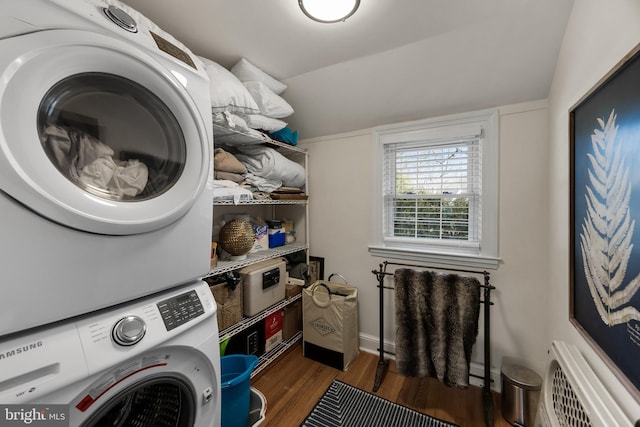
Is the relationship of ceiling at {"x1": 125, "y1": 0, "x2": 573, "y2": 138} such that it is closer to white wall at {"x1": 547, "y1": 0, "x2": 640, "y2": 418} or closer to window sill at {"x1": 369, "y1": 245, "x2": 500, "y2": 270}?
white wall at {"x1": 547, "y1": 0, "x2": 640, "y2": 418}

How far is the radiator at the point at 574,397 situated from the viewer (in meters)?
0.73

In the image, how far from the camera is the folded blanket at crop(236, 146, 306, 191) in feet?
6.32

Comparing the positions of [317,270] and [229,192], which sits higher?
[229,192]

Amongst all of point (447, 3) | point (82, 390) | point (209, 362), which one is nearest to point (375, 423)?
point (209, 362)

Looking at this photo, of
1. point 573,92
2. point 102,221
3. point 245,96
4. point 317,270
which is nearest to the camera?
point 102,221

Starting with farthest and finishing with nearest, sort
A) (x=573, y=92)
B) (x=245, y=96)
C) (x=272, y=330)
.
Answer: (x=272, y=330)
(x=245, y=96)
(x=573, y=92)

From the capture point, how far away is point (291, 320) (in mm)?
2205

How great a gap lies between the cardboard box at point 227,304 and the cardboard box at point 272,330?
352 millimetres

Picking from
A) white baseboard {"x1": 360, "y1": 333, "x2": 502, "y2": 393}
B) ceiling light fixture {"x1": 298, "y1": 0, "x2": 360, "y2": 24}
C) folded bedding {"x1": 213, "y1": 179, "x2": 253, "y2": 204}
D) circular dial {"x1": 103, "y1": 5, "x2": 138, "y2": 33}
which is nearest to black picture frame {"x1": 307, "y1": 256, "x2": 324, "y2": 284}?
white baseboard {"x1": 360, "y1": 333, "x2": 502, "y2": 393}

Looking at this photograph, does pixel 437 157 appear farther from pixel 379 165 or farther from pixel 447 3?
pixel 447 3

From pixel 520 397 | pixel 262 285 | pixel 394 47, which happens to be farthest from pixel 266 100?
pixel 520 397

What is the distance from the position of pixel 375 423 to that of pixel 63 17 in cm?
216

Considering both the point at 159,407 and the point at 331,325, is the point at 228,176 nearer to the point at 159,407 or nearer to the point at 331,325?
the point at 159,407

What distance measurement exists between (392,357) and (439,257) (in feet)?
3.03
